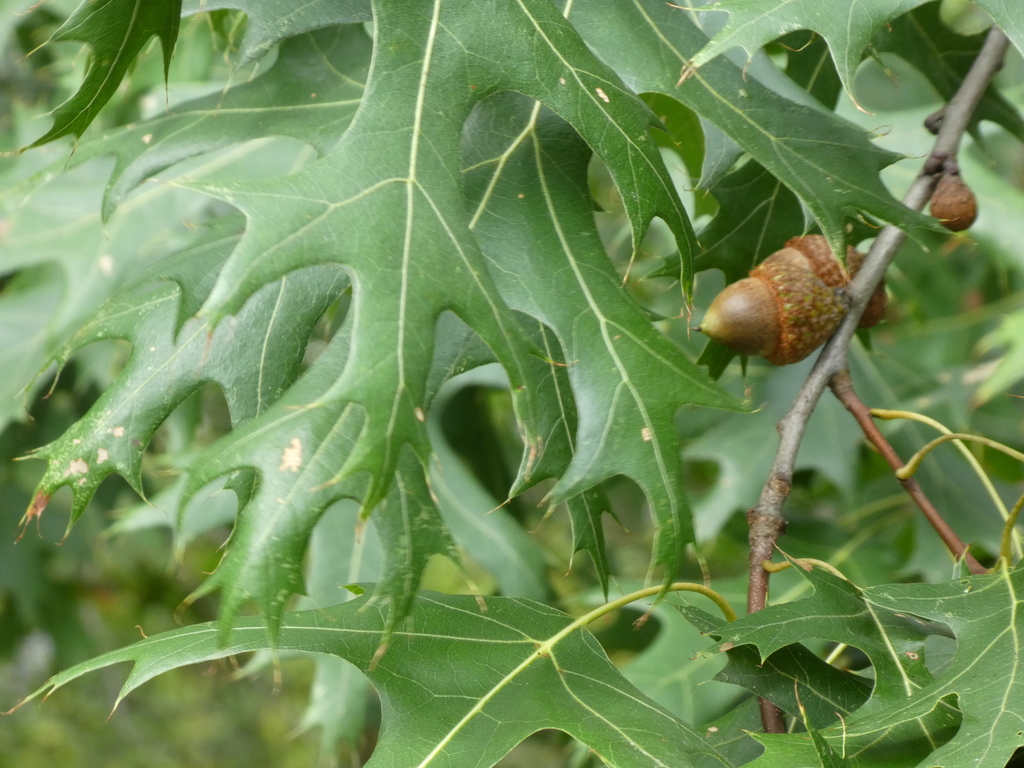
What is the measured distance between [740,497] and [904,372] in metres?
0.39

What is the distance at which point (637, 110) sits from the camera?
702mm

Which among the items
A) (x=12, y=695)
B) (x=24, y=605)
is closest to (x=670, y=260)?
(x=24, y=605)

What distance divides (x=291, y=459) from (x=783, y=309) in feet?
1.48

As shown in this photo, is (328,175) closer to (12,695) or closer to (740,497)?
(740,497)

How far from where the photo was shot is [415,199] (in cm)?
65

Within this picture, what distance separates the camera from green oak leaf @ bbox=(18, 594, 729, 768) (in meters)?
0.64

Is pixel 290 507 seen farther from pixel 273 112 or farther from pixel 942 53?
pixel 942 53

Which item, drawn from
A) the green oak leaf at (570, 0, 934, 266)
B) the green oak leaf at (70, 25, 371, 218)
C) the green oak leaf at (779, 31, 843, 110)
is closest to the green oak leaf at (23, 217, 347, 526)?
the green oak leaf at (70, 25, 371, 218)

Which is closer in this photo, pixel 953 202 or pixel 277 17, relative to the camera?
pixel 277 17

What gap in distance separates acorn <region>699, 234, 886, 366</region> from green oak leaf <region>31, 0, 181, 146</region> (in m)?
0.49

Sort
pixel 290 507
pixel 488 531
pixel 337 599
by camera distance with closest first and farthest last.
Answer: pixel 290 507, pixel 337 599, pixel 488 531

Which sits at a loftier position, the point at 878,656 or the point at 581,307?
the point at 581,307

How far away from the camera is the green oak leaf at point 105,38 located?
69 centimetres

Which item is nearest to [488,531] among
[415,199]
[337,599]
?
[337,599]
